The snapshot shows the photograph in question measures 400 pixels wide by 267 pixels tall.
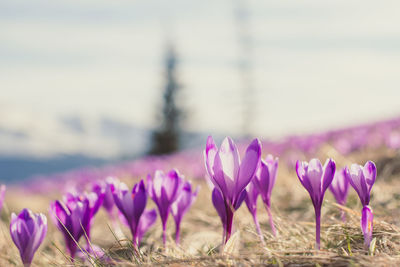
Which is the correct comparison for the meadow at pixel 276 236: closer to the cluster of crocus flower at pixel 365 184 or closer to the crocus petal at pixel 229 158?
the cluster of crocus flower at pixel 365 184

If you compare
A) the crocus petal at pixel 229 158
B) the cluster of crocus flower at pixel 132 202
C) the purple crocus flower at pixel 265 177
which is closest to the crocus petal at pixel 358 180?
the purple crocus flower at pixel 265 177

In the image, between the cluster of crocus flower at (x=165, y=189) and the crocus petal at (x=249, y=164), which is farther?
the cluster of crocus flower at (x=165, y=189)

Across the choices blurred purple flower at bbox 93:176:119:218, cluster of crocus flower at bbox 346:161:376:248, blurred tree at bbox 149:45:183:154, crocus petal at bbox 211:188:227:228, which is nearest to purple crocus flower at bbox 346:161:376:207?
cluster of crocus flower at bbox 346:161:376:248

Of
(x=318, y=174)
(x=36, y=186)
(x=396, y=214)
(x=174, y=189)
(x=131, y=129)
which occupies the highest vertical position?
(x=318, y=174)

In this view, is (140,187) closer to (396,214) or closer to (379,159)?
(396,214)

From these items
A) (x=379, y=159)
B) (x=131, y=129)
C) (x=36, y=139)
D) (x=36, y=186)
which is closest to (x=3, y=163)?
(x=36, y=139)

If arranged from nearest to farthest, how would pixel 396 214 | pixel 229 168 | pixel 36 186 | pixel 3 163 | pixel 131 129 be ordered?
pixel 229 168
pixel 396 214
pixel 36 186
pixel 3 163
pixel 131 129
